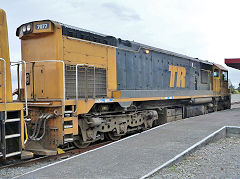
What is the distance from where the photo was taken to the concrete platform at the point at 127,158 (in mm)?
4531

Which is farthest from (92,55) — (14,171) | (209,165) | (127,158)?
(209,165)

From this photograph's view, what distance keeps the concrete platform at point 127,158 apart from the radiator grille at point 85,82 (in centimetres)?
170

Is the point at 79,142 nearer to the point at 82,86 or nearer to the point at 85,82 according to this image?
the point at 82,86

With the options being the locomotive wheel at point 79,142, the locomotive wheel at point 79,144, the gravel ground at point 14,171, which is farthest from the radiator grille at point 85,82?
the gravel ground at point 14,171

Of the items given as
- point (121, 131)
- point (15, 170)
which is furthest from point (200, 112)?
point (15, 170)

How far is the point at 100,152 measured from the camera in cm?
583

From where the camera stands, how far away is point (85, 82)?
7.06 metres

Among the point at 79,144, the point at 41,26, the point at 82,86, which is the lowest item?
the point at 79,144

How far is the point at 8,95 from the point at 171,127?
19.2 feet

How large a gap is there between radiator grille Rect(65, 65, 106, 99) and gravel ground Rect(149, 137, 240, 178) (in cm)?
314

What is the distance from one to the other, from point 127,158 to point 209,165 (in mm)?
1709

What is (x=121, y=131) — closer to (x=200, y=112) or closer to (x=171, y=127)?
(x=171, y=127)

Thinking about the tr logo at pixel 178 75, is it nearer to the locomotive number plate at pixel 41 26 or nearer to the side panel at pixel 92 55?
the side panel at pixel 92 55

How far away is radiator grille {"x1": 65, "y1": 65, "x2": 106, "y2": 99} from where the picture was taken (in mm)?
6814
